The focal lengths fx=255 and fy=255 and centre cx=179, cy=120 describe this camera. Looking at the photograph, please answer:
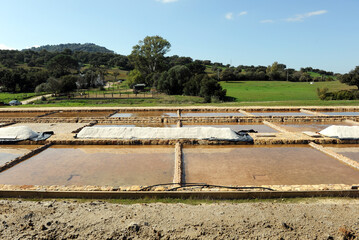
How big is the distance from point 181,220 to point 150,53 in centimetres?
5423

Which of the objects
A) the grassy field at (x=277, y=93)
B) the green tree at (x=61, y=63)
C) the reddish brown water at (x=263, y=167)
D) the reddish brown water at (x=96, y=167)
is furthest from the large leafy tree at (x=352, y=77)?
the green tree at (x=61, y=63)

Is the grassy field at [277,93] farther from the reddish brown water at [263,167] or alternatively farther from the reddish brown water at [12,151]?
the reddish brown water at [12,151]

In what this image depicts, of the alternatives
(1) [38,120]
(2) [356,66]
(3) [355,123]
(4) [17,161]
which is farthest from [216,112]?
(2) [356,66]

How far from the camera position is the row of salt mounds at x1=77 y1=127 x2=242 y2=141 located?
1027cm

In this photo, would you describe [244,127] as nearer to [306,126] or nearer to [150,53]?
[306,126]

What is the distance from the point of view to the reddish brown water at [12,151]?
29.2 feet

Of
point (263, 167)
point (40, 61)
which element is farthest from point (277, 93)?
point (40, 61)

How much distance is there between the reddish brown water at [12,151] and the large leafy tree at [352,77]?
36.0 meters

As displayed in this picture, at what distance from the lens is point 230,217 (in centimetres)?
472

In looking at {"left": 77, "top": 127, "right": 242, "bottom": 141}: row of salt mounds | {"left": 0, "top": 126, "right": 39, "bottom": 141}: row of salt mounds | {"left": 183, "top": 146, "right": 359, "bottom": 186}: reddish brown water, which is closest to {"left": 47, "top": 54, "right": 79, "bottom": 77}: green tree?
{"left": 0, "top": 126, "right": 39, "bottom": 141}: row of salt mounds

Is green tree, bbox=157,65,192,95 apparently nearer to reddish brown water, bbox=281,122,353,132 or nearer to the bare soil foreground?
reddish brown water, bbox=281,122,353,132

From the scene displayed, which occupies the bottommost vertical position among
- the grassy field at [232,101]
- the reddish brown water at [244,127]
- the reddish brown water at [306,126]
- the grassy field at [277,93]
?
the reddish brown water at [244,127]

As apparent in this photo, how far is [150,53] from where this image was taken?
5597 cm

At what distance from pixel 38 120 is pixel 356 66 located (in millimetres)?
37746
